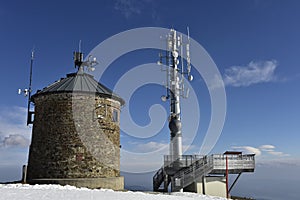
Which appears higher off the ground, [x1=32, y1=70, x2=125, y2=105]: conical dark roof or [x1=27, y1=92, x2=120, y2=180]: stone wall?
[x1=32, y1=70, x2=125, y2=105]: conical dark roof

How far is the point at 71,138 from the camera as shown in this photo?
20422 mm

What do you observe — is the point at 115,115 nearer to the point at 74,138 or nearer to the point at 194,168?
the point at 74,138

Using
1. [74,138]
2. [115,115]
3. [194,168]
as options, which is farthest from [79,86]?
[194,168]

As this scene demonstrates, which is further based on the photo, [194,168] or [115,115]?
[115,115]

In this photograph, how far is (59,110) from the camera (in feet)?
68.3

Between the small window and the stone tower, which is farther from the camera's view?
the small window

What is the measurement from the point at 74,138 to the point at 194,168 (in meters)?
8.94

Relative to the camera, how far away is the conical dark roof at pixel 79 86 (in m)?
21.4

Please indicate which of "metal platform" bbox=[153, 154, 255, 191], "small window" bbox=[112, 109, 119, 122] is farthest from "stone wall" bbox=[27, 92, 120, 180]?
"metal platform" bbox=[153, 154, 255, 191]

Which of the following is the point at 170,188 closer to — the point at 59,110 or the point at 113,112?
the point at 113,112

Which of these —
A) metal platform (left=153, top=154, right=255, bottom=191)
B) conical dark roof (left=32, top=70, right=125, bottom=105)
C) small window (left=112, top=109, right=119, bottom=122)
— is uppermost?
conical dark roof (left=32, top=70, right=125, bottom=105)

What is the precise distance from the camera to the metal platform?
2070cm

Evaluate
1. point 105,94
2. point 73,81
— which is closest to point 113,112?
point 105,94

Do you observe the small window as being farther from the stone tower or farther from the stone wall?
the stone wall
